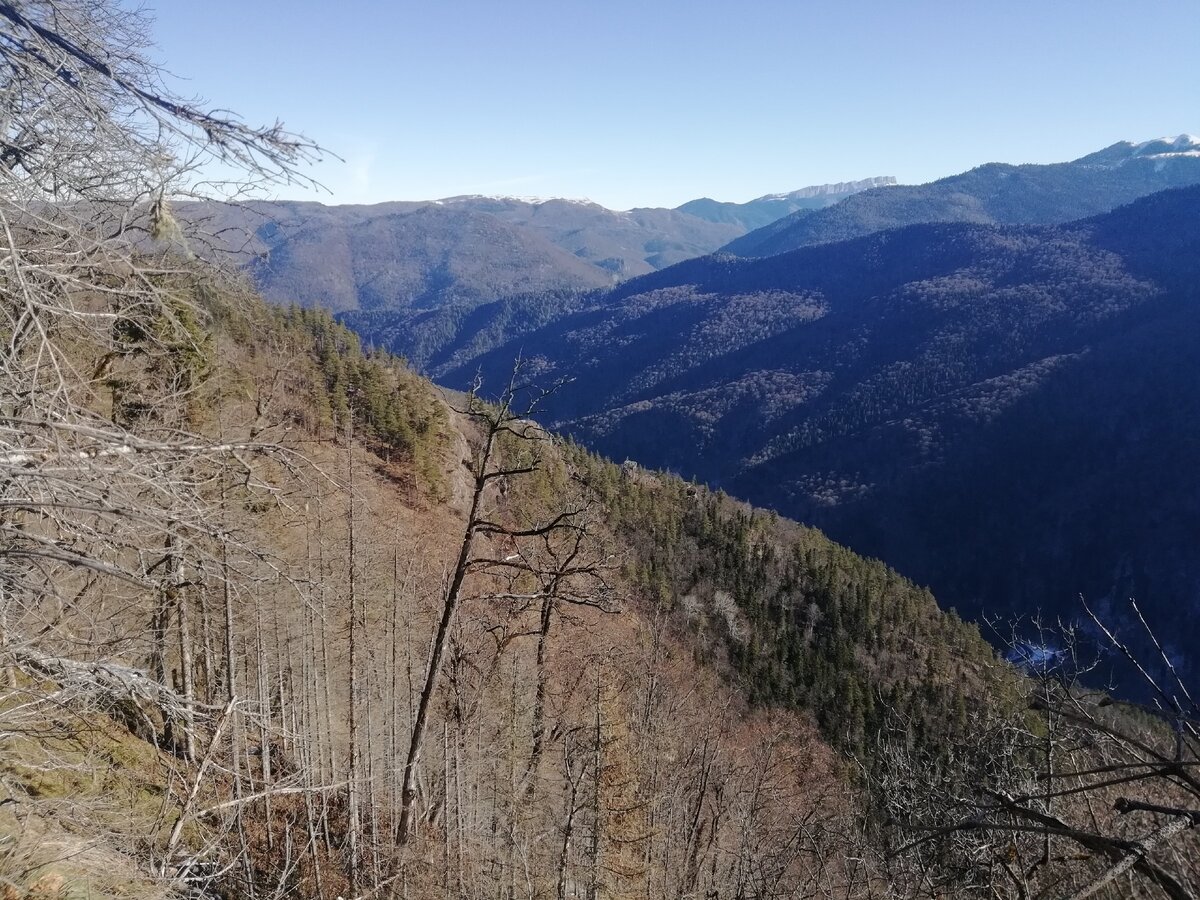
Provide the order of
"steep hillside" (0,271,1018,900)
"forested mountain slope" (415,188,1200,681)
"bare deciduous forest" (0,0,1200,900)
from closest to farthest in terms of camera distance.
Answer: "bare deciduous forest" (0,0,1200,900) → "steep hillside" (0,271,1018,900) → "forested mountain slope" (415,188,1200,681)

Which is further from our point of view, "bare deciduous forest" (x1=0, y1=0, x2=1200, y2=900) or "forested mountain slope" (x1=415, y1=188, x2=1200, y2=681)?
"forested mountain slope" (x1=415, y1=188, x2=1200, y2=681)

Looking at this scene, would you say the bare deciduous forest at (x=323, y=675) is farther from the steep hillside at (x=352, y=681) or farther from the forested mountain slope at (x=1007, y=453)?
the forested mountain slope at (x=1007, y=453)

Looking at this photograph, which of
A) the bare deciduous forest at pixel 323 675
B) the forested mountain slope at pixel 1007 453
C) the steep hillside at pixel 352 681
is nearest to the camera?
the bare deciduous forest at pixel 323 675

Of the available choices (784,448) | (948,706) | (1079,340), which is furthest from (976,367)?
(948,706)

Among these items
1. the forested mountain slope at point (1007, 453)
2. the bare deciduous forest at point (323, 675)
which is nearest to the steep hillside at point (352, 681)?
the bare deciduous forest at point (323, 675)

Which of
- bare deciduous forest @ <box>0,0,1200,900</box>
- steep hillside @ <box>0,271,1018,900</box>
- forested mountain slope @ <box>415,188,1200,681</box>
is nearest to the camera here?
bare deciduous forest @ <box>0,0,1200,900</box>

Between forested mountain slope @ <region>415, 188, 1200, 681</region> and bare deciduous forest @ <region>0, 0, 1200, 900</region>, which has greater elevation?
bare deciduous forest @ <region>0, 0, 1200, 900</region>

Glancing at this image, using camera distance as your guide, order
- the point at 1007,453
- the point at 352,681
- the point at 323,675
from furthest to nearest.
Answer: the point at 1007,453 → the point at 323,675 → the point at 352,681

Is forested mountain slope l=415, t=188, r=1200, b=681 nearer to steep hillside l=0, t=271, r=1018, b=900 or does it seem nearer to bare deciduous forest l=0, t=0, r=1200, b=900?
steep hillside l=0, t=271, r=1018, b=900

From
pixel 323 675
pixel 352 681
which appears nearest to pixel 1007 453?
pixel 323 675

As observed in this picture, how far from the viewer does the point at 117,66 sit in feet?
10.4

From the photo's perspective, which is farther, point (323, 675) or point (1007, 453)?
point (1007, 453)

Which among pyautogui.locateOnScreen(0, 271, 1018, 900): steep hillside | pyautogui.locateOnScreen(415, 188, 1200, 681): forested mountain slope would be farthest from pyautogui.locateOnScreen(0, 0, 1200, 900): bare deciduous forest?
pyautogui.locateOnScreen(415, 188, 1200, 681): forested mountain slope

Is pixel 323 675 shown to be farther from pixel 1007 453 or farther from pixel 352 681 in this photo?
pixel 1007 453
